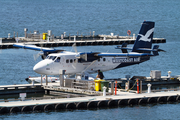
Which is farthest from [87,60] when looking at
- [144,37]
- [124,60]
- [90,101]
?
[90,101]

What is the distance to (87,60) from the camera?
43812mm

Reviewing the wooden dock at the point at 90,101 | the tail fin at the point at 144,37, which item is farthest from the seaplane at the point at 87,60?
the wooden dock at the point at 90,101

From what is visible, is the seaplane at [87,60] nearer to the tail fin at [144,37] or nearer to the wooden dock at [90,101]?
the tail fin at [144,37]

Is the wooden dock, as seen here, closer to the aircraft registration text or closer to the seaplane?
the seaplane

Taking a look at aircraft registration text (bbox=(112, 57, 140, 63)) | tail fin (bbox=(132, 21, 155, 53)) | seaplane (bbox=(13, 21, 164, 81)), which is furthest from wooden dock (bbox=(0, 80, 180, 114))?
tail fin (bbox=(132, 21, 155, 53))

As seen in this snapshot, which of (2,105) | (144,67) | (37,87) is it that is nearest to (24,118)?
(2,105)

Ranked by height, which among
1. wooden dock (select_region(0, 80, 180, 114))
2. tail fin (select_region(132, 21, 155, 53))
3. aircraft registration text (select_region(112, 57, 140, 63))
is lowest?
wooden dock (select_region(0, 80, 180, 114))

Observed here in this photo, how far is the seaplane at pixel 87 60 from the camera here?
1665 inches

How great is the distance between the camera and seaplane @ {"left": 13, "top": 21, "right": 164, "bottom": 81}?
4228 centimetres

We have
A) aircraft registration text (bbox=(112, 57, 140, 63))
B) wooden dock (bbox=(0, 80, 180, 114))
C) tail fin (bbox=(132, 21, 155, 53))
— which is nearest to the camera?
wooden dock (bbox=(0, 80, 180, 114))

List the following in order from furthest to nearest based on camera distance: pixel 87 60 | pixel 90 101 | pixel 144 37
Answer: pixel 144 37 < pixel 87 60 < pixel 90 101

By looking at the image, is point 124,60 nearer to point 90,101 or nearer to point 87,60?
point 87,60

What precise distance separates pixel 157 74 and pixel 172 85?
6.30 feet

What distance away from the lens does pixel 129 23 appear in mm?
140250
